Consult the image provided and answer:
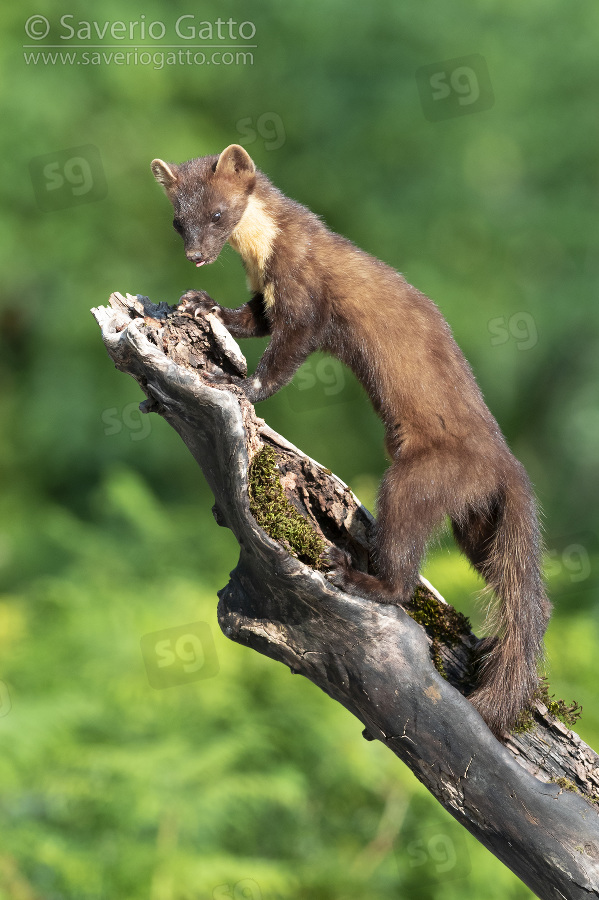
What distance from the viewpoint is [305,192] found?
1019 centimetres

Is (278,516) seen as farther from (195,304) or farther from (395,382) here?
(195,304)

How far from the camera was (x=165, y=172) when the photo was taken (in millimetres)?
4273

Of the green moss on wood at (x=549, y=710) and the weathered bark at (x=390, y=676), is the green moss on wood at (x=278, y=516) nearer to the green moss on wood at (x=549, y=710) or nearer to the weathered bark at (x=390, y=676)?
the weathered bark at (x=390, y=676)

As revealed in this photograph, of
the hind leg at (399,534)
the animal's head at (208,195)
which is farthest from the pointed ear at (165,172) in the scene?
the hind leg at (399,534)

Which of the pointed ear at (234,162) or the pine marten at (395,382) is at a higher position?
the pointed ear at (234,162)

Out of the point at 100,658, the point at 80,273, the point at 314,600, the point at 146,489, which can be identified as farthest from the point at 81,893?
the point at 80,273

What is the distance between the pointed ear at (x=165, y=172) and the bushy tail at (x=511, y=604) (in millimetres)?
2063

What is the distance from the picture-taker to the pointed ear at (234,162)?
424 cm

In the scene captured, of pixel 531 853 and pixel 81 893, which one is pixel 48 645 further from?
pixel 531 853

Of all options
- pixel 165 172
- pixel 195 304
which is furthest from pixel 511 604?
pixel 165 172

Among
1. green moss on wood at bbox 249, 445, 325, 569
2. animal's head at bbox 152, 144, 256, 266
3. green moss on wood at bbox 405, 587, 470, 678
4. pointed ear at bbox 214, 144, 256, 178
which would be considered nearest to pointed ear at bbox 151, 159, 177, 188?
animal's head at bbox 152, 144, 256, 266

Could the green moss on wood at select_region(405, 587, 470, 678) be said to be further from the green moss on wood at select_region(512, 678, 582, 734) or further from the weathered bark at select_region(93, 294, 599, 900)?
the green moss on wood at select_region(512, 678, 582, 734)

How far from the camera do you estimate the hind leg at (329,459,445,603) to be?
146 inches

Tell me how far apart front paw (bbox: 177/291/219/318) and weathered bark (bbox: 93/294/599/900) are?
297mm
